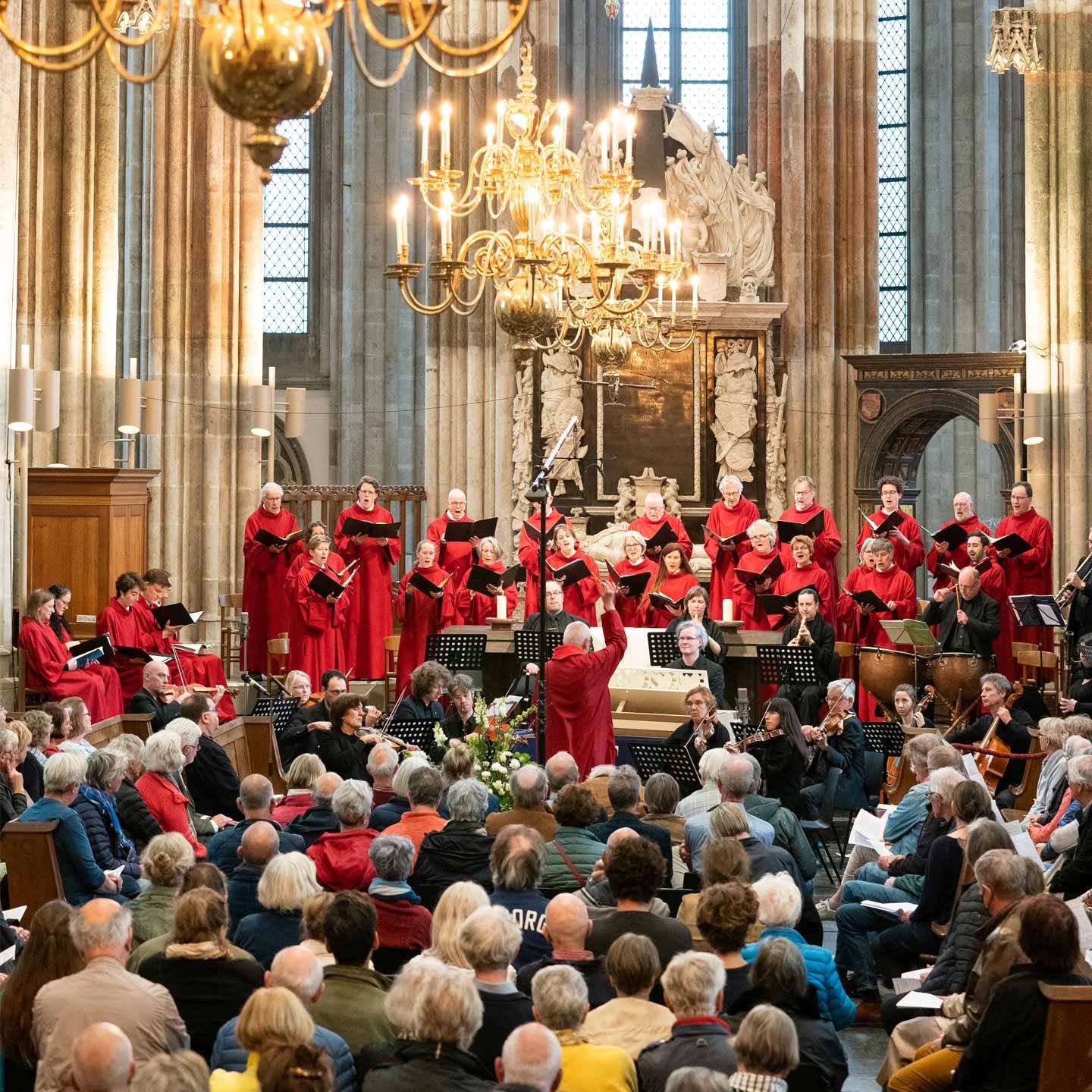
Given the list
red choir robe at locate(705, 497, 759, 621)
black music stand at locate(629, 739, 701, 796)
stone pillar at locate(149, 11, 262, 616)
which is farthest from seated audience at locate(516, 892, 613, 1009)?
stone pillar at locate(149, 11, 262, 616)

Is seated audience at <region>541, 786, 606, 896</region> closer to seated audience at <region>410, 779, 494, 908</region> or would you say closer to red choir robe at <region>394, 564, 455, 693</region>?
seated audience at <region>410, 779, 494, 908</region>

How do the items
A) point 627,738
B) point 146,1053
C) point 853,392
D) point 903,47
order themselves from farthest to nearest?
point 903,47 → point 853,392 → point 627,738 → point 146,1053

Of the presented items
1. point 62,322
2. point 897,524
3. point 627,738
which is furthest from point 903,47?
point 627,738

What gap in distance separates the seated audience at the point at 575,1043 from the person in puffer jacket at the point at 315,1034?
0.50 m

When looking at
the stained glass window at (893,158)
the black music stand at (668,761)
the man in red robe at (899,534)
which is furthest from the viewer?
the stained glass window at (893,158)

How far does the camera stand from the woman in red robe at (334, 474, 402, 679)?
15094 mm

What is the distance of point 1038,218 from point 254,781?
1116 cm

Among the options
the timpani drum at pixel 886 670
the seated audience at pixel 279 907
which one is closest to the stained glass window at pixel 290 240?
the timpani drum at pixel 886 670

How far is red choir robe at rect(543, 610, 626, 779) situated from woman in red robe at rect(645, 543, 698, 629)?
2020 mm

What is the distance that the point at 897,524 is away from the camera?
48.5 ft

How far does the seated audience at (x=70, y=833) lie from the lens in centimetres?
722

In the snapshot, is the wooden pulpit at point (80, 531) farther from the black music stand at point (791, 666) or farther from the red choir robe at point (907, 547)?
the red choir robe at point (907, 547)

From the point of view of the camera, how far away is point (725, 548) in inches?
585

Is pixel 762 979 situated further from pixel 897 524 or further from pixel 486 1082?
pixel 897 524
